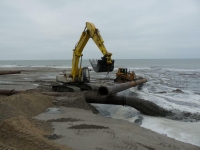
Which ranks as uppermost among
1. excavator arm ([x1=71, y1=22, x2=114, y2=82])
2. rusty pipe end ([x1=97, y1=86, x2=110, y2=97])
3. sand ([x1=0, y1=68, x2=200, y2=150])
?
excavator arm ([x1=71, y1=22, x2=114, y2=82])

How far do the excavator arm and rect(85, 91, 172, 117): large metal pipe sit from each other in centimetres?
239

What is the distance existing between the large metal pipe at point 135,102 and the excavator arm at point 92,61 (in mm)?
2385

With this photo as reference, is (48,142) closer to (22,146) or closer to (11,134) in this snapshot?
(22,146)

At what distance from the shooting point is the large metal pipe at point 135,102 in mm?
9750

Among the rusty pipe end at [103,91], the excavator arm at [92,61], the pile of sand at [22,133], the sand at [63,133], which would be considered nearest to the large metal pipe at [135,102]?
the rusty pipe end at [103,91]

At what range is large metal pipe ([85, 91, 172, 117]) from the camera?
975 cm

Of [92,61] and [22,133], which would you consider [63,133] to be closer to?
[22,133]

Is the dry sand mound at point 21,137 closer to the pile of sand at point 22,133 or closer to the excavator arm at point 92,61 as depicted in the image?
the pile of sand at point 22,133

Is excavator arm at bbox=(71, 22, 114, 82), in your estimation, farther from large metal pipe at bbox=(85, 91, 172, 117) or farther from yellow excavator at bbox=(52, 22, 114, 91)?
large metal pipe at bbox=(85, 91, 172, 117)

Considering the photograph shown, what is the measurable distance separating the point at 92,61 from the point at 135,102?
15.9 ft

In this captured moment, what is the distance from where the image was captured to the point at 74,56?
1402cm

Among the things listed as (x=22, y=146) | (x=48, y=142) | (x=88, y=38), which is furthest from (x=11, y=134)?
→ (x=88, y=38)

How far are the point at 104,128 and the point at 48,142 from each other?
8.03 ft

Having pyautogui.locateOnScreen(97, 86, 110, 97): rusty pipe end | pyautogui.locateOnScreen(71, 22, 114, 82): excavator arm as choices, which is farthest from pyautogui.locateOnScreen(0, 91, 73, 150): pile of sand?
pyautogui.locateOnScreen(71, 22, 114, 82): excavator arm
